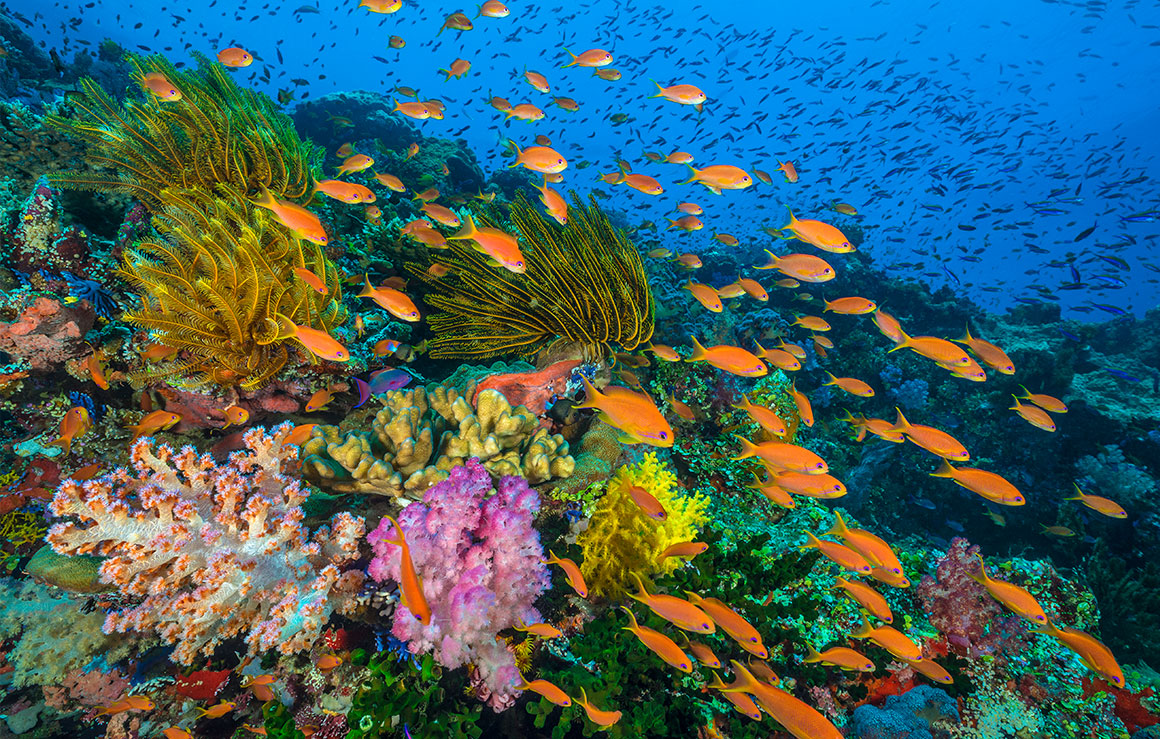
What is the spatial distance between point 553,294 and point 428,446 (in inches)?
79.1

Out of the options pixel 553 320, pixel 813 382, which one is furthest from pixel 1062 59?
pixel 553 320

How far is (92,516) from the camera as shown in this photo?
2576mm

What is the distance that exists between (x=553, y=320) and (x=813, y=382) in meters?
8.52

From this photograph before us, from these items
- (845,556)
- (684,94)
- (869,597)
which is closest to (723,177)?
(684,94)

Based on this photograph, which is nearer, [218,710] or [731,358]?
[218,710]

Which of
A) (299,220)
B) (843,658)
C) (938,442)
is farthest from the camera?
(938,442)

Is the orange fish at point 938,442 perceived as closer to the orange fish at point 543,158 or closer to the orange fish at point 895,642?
the orange fish at point 895,642

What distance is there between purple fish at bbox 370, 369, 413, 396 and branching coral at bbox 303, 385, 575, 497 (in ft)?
1.61

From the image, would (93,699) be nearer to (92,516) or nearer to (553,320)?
(92,516)

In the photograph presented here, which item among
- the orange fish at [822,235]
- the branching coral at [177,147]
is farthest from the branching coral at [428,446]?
the orange fish at [822,235]

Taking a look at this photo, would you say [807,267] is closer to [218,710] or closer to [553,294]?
[553,294]

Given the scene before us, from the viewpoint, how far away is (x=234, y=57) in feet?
24.0

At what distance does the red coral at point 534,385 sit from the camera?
409 centimetres

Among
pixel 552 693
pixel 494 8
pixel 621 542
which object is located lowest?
Result: pixel 621 542
